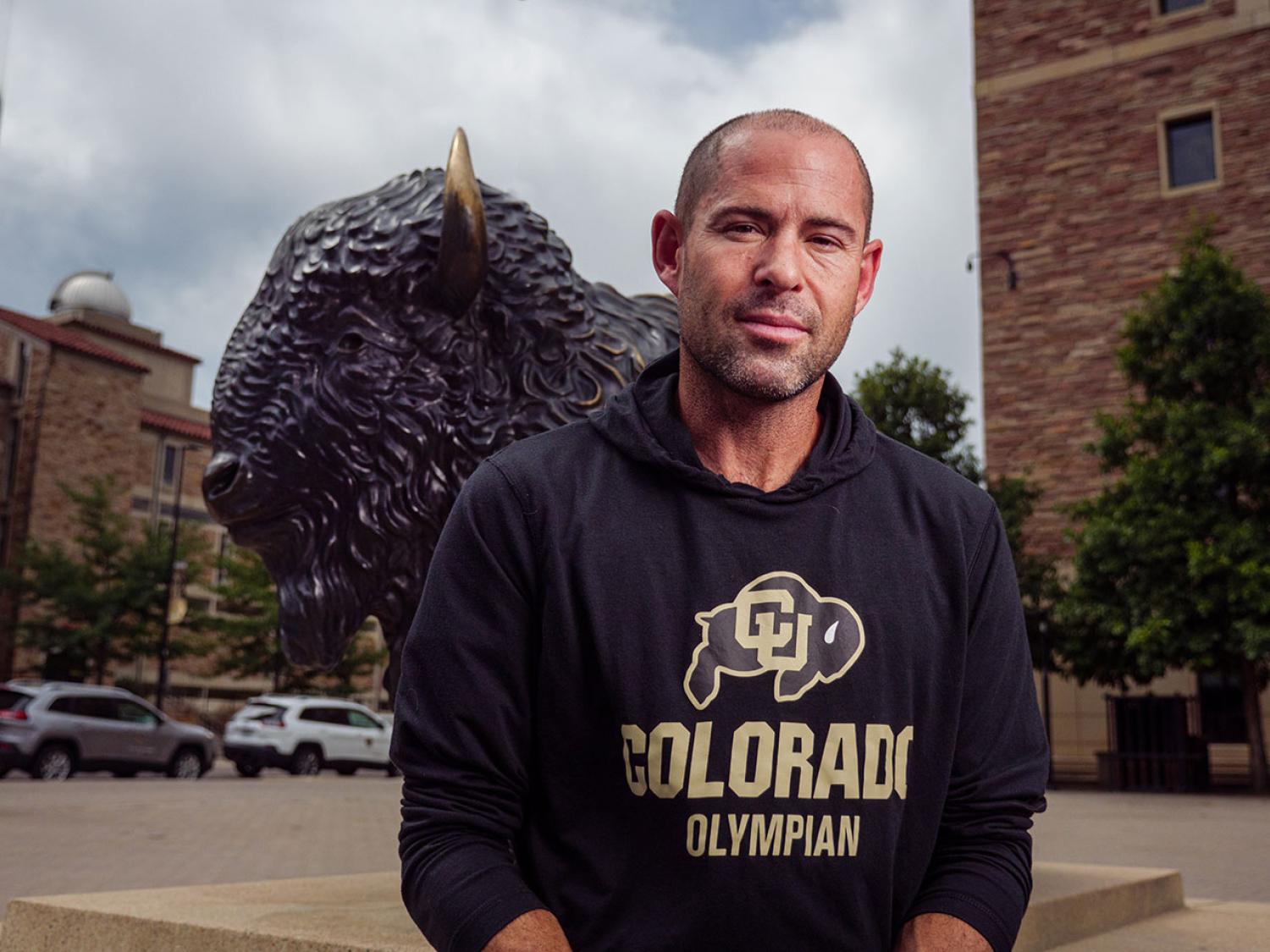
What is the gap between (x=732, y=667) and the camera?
1.49 meters

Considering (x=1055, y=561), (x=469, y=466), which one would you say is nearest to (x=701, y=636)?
(x=469, y=466)

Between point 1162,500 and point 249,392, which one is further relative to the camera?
point 1162,500

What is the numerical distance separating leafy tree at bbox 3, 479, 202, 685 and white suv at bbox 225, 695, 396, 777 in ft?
28.7

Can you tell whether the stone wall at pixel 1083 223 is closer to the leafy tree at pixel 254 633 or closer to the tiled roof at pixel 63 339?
the leafy tree at pixel 254 633

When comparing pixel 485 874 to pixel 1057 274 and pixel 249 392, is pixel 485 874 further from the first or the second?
pixel 1057 274

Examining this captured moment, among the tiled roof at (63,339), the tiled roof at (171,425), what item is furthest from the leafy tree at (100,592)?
the tiled roof at (171,425)

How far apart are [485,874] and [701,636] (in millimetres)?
363

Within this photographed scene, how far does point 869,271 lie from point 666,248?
0.28 metres

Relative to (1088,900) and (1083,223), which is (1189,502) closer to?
(1083,223)

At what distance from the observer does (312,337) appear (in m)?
2.99

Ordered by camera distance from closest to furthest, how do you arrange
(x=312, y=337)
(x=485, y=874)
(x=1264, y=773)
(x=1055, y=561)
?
1. (x=485, y=874)
2. (x=312, y=337)
3. (x=1264, y=773)
4. (x=1055, y=561)

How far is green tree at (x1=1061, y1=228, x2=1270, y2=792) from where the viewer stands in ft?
59.3

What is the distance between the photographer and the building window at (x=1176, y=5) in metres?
23.6

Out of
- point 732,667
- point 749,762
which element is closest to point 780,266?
point 732,667
